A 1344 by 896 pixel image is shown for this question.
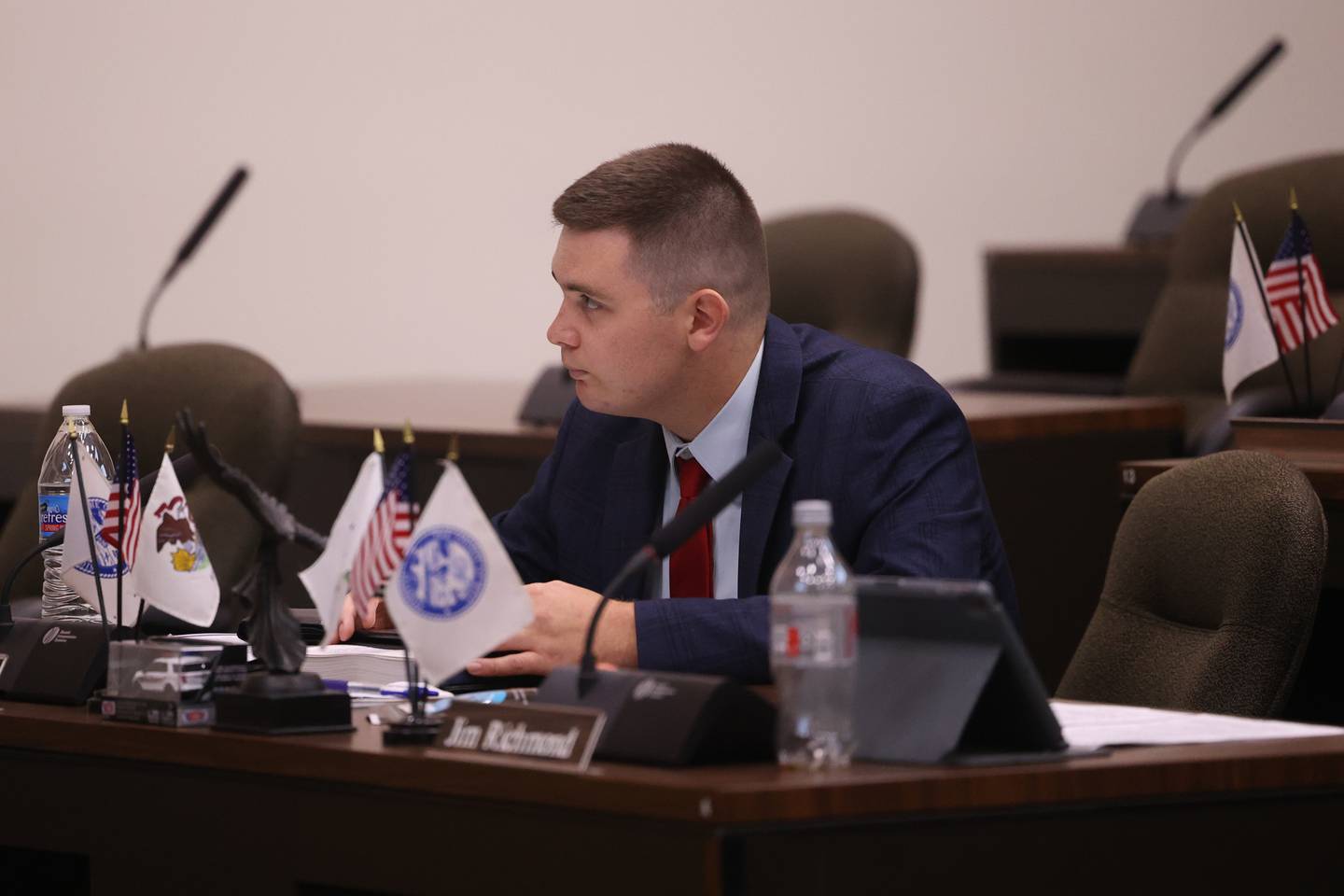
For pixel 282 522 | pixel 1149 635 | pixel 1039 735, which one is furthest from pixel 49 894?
pixel 1149 635

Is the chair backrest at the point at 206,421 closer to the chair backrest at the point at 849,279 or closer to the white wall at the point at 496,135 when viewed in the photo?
the chair backrest at the point at 849,279

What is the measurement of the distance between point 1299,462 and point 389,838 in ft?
4.84

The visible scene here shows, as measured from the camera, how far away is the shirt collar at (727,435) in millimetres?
2217

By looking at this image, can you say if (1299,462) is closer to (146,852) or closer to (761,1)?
(146,852)

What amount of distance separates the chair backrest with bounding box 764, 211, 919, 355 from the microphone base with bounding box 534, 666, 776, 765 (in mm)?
2700

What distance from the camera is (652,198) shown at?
2160mm

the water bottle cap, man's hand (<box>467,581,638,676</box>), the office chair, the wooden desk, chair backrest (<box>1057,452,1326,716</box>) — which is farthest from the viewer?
the office chair

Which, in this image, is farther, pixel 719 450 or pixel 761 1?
pixel 761 1

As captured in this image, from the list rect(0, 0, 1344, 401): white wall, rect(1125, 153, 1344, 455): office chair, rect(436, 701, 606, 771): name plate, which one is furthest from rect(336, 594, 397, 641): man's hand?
rect(0, 0, 1344, 401): white wall

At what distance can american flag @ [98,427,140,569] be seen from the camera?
1.89 metres

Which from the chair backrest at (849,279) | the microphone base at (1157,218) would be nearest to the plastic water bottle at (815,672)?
the chair backrest at (849,279)

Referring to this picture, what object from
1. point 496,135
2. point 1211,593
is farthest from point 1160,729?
point 496,135

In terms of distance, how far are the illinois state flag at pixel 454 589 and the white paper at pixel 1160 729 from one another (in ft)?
1.53

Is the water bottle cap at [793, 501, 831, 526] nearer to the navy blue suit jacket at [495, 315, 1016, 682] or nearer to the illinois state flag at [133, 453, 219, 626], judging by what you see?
the navy blue suit jacket at [495, 315, 1016, 682]
